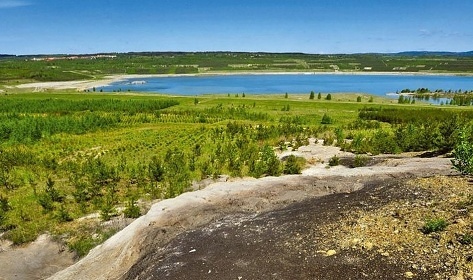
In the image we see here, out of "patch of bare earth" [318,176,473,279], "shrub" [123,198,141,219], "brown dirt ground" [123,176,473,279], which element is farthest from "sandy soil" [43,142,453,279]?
"patch of bare earth" [318,176,473,279]

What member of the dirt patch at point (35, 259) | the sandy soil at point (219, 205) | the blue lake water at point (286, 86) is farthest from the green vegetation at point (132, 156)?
the blue lake water at point (286, 86)

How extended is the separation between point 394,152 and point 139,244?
20.3m

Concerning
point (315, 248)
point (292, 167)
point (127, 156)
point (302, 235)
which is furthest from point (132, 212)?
point (127, 156)

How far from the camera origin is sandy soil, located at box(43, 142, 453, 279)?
1407 cm

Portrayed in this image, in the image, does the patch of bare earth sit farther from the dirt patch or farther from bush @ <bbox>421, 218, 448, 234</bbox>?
the dirt patch

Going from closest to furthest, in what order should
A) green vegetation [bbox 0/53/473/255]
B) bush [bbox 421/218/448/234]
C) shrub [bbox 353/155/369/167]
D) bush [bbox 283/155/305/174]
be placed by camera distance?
bush [bbox 421/218/448/234] < green vegetation [bbox 0/53/473/255] < bush [bbox 283/155/305/174] < shrub [bbox 353/155/369/167]

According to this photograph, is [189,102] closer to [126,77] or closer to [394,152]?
[394,152]

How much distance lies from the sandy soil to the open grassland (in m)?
2.20

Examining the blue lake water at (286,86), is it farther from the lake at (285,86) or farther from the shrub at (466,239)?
the shrub at (466,239)

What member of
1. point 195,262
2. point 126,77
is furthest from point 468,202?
point 126,77

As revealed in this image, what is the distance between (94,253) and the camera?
15406mm

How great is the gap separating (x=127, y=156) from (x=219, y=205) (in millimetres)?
16743

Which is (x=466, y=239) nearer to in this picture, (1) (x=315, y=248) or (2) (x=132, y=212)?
(1) (x=315, y=248)

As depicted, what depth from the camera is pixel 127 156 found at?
32.3 metres
